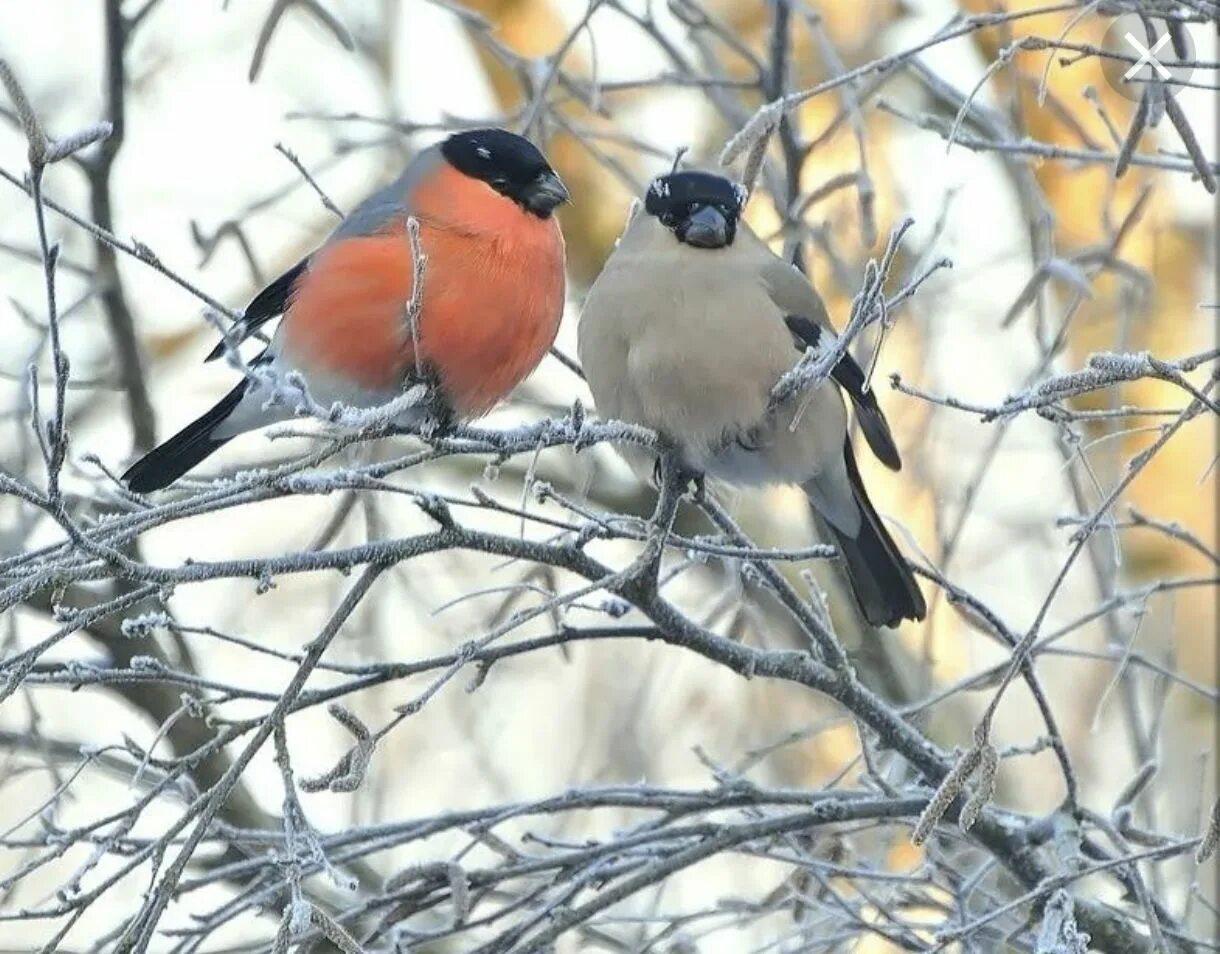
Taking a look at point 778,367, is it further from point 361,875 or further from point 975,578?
point 975,578

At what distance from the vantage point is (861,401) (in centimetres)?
337

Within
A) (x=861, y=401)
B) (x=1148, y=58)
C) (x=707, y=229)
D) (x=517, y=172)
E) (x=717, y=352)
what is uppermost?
(x=517, y=172)

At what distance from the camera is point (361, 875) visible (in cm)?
391

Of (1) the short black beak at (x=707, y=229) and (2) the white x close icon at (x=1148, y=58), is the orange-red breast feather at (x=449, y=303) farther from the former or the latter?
(2) the white x close icon at (x=1148, y=58)

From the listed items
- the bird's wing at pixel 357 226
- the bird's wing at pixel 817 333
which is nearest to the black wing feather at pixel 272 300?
the bird's wing at pixel 357 226

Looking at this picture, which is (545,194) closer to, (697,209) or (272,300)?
(697,209)

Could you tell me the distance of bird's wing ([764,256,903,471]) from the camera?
3.20m

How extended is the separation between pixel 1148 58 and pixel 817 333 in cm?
127

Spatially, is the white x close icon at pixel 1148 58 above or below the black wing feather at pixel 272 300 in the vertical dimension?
below

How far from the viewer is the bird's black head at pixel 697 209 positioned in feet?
10.5

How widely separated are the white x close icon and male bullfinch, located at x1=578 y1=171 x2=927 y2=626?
28.5 inches

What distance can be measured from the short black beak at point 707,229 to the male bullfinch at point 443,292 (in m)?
0.32

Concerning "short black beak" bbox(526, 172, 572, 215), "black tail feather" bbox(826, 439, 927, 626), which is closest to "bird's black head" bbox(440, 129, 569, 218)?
"short black beak" bbox(526, 172, 572, 215)

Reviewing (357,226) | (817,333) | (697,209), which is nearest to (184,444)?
(357,226)
